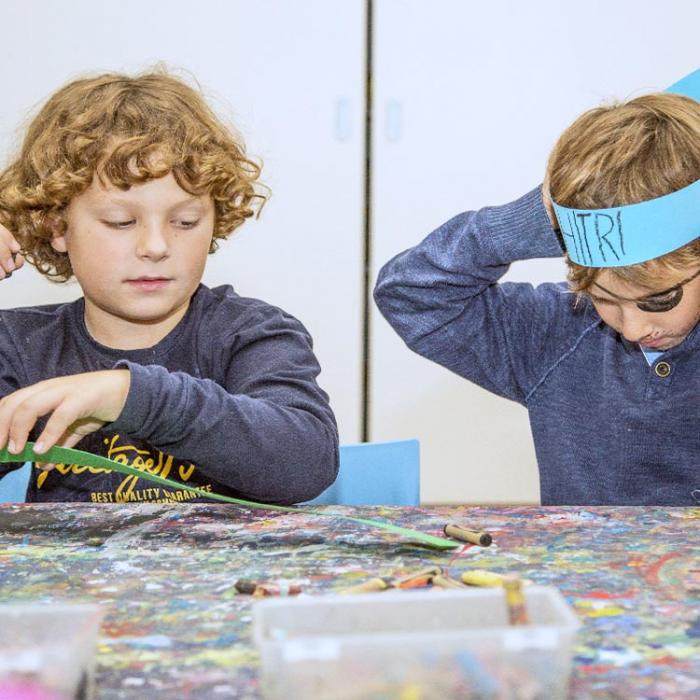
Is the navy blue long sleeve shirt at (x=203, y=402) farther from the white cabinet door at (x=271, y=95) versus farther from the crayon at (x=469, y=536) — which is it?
the white cabinet door at (x=271, y=95)

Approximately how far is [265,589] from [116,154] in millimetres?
680

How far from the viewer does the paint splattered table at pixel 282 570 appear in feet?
1.92

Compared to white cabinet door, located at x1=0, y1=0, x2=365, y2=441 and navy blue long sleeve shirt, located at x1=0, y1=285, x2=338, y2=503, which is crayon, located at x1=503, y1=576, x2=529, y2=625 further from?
white cabinet door, located at x1=0, y1=0, x2=365, y2=441

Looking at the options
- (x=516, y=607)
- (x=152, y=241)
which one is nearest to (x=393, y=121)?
(x=152, y=241)

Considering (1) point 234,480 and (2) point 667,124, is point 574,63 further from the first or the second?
(1) point 234,480

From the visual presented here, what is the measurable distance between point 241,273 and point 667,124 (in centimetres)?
153

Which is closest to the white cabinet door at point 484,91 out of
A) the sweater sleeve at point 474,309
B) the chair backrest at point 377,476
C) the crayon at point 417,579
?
the sweater sleeve at point 474,309

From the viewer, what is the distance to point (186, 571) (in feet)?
2.58

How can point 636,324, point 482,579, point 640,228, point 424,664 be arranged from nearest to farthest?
point 424,664, point 482,579, point 640,228, point 636,324

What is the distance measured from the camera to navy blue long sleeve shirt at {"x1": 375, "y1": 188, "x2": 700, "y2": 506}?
127 centimetres

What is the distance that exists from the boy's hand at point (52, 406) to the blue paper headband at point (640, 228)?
0.47 meters

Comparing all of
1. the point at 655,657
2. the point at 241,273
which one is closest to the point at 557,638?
the point at 655,657

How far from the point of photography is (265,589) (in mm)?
723

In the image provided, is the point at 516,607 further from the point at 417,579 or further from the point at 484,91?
the point at 484,91
